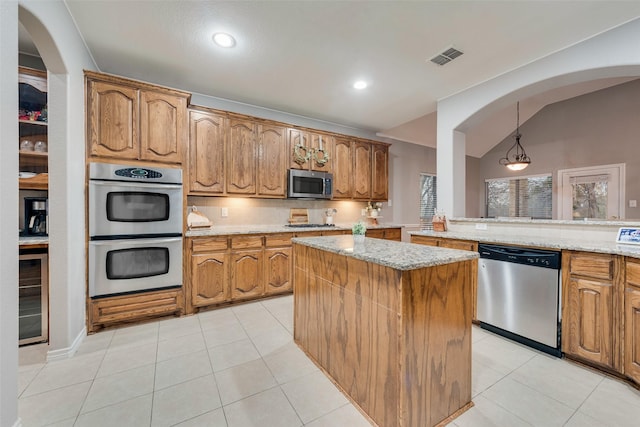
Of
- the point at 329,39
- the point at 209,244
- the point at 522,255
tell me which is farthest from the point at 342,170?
the point at 522,255

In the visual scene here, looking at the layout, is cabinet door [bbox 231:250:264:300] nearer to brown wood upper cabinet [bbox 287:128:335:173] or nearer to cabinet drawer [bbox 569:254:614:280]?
brown wood upper cabinet [bbox 287:128:335:173]

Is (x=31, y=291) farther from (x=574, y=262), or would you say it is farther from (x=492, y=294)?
(x=574, y=262)

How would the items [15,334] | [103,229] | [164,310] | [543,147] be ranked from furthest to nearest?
[543,147] < [164,310] < [103,229] < [15,334]

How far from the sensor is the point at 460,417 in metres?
1.50

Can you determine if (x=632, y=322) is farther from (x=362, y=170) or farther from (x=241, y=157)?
(x=241, y=157)

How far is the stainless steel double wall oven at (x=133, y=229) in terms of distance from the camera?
2.47 meters

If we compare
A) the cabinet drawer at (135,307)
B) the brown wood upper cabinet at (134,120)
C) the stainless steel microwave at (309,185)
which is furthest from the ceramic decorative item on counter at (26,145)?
the stainless steel microwave at (309,185)

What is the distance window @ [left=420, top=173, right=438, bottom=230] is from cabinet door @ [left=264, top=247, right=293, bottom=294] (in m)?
3.79

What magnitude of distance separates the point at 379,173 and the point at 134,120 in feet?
12.5

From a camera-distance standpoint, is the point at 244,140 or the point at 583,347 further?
the point at 244,140

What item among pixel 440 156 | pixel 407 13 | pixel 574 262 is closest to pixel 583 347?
pixel 574 262

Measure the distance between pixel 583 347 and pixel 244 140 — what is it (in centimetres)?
397

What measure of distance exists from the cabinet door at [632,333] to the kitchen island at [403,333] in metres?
1.19

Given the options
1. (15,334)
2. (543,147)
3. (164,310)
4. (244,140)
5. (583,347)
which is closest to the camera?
(15,334)
